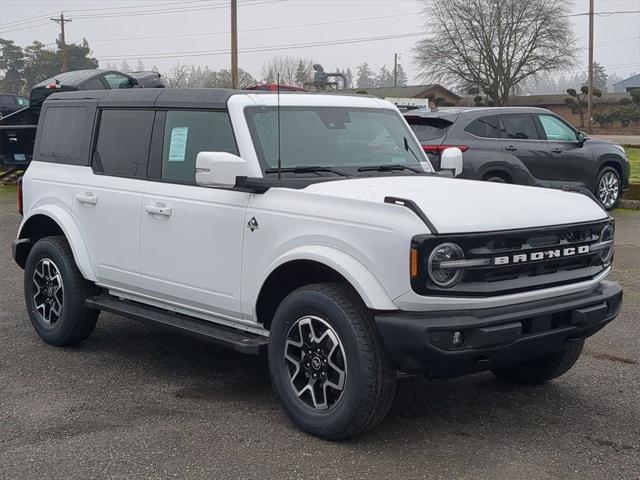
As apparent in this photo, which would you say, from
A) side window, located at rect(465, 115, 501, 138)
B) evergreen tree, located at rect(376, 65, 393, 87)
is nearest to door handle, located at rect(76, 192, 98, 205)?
side window, located at rect(465, 115, 501, 138)

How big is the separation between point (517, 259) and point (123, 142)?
304cm

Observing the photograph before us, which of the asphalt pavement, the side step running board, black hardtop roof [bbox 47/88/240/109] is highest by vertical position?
black hardtop roof [bbox 47/88/240/109]

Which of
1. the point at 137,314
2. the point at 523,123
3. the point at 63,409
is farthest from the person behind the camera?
the point at 523,123

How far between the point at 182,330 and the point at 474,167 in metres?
7.30

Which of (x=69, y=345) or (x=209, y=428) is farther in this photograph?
(x=69, y=345)

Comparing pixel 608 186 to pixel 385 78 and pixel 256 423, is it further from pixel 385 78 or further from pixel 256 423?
pixel 385 78

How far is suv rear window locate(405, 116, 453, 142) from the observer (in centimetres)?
1195

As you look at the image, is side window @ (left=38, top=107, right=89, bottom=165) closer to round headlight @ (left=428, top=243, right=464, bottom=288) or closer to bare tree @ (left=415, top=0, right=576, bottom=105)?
round headlight @ (left=428, top=243, right=464, bottom=288)

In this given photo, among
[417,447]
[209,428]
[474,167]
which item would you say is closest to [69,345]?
[209,428]

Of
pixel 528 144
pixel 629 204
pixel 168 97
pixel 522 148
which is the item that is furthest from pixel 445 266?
pixel 629 204

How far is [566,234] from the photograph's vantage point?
471cm

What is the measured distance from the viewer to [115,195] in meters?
5.99

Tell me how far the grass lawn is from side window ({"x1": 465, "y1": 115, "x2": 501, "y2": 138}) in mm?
6150

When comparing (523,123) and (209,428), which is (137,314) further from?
(523,123)
